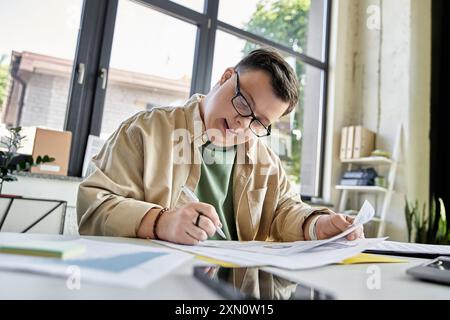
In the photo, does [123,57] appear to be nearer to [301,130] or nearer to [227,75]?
[227,75]

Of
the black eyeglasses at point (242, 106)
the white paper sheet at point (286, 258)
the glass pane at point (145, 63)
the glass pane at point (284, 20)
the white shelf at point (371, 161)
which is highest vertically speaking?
the glass pane at point (284, 20)

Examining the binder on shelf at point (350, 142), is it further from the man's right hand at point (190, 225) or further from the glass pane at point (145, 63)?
the man's right hand at point (190, 225)

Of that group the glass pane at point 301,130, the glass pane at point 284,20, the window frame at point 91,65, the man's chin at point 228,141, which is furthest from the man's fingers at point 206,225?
the glass pane at point 284,20

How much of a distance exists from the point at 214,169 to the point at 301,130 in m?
2.54

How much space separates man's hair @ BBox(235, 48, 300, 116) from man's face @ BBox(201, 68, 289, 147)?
0.05 ft

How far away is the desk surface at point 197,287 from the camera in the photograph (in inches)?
11.2

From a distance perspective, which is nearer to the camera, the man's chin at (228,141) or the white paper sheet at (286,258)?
the white paper sheet at (286,258)

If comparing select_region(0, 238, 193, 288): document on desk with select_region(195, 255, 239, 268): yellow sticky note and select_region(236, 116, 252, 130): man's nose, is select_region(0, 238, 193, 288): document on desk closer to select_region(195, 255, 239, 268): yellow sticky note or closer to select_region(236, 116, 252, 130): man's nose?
select_region(195, 255, 239, 268): yellow sticky note

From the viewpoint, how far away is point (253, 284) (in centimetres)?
35

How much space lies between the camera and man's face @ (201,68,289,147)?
3.19 ft

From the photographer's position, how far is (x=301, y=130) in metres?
3.50

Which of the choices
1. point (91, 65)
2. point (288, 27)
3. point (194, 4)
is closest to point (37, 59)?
point (91, 65)

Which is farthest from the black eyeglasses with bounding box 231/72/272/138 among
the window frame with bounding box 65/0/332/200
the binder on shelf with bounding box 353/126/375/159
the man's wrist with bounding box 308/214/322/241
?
the binder on shelf with bounding box 353/126/375/159

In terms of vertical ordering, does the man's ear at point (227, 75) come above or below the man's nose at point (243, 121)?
above
